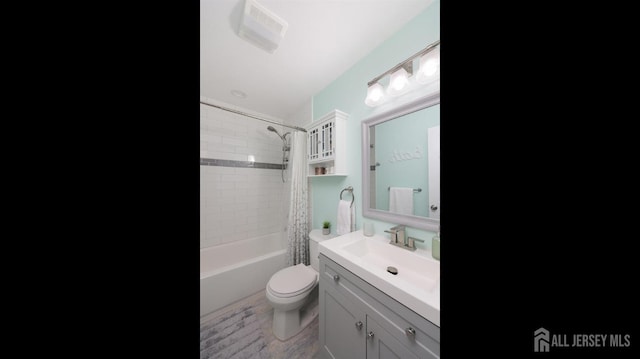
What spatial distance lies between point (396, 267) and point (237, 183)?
5.94 ft

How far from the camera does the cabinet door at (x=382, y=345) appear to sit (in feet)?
2.14

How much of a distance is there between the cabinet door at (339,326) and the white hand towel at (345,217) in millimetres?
406

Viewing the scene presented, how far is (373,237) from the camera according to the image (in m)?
1.17

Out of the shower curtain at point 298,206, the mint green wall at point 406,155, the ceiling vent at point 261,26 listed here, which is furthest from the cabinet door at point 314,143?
the ceiling vent at point 261,26

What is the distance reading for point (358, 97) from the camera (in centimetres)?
132

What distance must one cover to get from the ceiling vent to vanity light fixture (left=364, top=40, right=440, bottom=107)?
65 cm

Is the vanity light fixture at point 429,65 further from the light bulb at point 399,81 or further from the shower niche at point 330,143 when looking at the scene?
the shower niche at point 330,143

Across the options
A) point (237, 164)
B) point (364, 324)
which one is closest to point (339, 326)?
point (364, 324)
